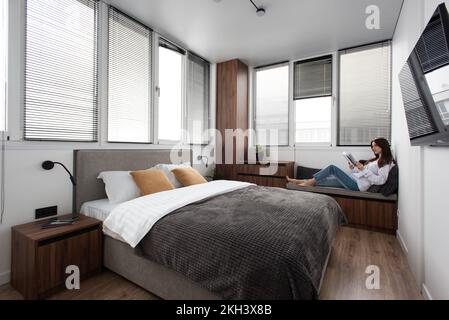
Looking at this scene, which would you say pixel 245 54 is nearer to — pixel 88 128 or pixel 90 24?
pixel 90 24

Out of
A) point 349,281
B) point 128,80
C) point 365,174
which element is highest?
point 128,80

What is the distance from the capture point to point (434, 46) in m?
1.22

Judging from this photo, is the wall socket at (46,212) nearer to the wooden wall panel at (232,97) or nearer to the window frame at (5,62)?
the window frame at (5,62)

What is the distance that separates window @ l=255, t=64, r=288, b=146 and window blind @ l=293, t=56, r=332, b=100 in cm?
24

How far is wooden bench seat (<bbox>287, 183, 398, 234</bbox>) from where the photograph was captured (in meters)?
2.87

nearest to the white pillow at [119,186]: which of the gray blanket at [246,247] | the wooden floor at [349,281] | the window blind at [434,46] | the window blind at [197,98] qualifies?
the wooden floor at [349,281]

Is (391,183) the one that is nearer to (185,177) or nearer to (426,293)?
(426,293)

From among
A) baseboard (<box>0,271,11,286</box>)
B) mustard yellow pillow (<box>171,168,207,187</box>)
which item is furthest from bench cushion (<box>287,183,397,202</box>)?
baseboard (<box>0,271,11,286</box>)

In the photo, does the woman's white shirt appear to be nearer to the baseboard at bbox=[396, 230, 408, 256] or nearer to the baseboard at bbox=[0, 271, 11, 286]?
the baseboard at bbox=[396, 230, 408, 256]

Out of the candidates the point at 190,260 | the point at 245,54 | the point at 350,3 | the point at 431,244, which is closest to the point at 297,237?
the point at 190,260

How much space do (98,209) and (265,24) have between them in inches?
122

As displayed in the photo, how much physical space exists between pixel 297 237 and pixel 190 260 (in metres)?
0.66

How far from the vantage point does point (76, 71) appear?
2281mm

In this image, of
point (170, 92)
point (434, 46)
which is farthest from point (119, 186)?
point (434, 46)
